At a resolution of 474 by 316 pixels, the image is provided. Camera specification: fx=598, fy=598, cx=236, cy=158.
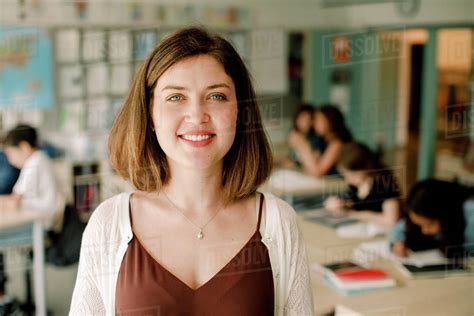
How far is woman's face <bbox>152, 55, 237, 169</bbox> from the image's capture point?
33.7 inches

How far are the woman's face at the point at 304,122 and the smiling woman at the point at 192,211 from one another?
6.67 ft

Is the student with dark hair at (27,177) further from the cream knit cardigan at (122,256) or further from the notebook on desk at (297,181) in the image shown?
the notebook on desk at (297,181)

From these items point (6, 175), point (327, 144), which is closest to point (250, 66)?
point (6, 175)

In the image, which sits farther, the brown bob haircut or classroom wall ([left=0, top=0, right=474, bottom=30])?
classroom wall ([left=0, top=0, right=474, bottom=30])

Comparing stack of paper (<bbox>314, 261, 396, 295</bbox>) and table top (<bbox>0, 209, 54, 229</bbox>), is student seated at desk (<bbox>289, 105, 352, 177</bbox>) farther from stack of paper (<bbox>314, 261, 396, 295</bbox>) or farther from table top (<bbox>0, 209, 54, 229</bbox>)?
table top (<bbox>0, 209, 54, 229</bbox>)

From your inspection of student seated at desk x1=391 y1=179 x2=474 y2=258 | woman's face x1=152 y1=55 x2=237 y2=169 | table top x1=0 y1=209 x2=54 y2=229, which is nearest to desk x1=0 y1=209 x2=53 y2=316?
table top x1=0 y1=209 x2=54 y2=229

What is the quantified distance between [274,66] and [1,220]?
212 centimetres

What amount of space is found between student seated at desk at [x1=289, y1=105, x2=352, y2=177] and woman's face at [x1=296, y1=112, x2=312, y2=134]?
0.04 m

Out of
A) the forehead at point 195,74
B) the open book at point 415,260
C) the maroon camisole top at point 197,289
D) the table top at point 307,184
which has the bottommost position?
the open book at point 415,260

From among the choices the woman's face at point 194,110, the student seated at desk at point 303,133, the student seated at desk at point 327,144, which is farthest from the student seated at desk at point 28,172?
the student seated at desk at point 327,144

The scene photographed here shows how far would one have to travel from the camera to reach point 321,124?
2.91 m

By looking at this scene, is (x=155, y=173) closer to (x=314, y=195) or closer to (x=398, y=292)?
(x=398, y=292)

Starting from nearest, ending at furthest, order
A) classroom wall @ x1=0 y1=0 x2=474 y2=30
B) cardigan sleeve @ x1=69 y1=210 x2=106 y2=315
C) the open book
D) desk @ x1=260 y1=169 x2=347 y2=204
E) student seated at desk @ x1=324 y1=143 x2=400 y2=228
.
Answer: cardigan sleeve @ x1=69 y1=210 x2=106 y2=315
classroom wall @ x1=0 y1=0 x2=474 y2=30
the open book
student seated at desk @ x1=324 y1=143 x2=400 y2=228
desk @ x1=260 y1=169 x2=347 y2=204

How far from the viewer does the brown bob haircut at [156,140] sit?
0.85 meters
